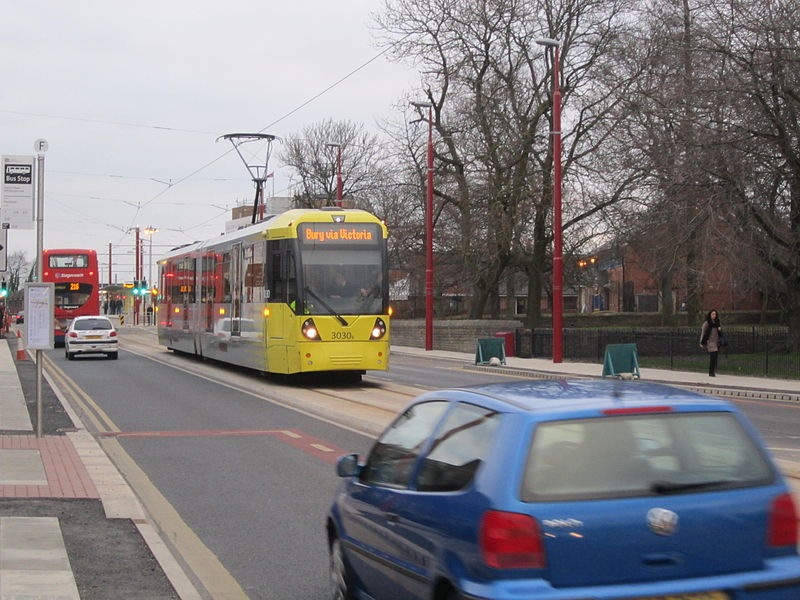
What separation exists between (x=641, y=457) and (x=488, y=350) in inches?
1245

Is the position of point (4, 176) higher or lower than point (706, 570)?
higher

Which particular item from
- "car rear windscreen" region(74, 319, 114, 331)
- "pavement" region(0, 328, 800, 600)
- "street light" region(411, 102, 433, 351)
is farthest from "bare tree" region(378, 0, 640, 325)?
"pavement" region(0, 328, 800, 600)

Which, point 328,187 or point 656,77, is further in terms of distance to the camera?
point 328,187

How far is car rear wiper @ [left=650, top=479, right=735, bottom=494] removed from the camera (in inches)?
178

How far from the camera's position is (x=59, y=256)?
47906mm

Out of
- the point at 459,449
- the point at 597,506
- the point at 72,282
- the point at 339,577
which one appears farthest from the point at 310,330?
the point at 72,282

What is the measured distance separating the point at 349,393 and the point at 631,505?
1761cm

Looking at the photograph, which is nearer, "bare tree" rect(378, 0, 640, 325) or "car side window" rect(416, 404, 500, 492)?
"car side window" rect(416, 404, 500, 492)

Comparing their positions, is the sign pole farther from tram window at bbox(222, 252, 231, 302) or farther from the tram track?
tram window at bbox(222, 252, 231, 302)

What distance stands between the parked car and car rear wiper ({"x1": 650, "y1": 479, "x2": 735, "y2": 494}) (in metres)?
33.2

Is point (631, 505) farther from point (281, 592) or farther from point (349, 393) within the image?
point (349, 393)

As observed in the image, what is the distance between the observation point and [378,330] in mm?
22547

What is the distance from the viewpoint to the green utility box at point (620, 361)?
1105 inches

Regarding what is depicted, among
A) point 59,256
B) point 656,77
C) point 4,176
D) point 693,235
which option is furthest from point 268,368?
point 59,256
